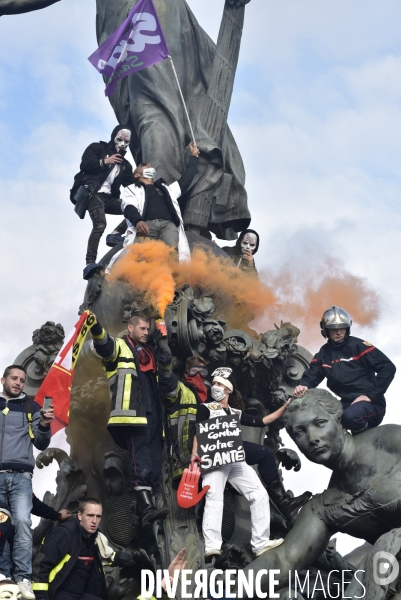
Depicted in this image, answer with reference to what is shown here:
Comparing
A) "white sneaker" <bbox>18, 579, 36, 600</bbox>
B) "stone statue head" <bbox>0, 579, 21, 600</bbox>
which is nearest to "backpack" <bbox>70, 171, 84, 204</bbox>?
"white sneaker" <bbox>18, 579, 36, 600</bbox>

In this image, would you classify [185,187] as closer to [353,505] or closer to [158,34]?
[158,34]

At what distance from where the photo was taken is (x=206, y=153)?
69.1 ft

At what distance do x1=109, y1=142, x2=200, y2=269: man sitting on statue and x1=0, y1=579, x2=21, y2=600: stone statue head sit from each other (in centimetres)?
724

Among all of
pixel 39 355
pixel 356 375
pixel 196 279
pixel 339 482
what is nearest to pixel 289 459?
pixel 356 375

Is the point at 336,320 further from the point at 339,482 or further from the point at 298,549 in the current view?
the point at 298,549

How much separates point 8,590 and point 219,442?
369 centimetres

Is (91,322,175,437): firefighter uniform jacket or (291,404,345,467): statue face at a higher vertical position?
(91,322,175,437): firefighter uniform jacket

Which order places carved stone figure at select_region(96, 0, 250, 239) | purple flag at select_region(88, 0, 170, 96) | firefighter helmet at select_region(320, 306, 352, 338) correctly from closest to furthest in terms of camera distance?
firefighter helmet at select_region(320, 306, 352, 338)
purple flag at select_region(88, 0, 170, 96)
carved stone figure at select_region(96, 0, 250, 239)

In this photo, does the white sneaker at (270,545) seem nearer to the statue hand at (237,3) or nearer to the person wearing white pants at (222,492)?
the person wearing white pants at (222,492)

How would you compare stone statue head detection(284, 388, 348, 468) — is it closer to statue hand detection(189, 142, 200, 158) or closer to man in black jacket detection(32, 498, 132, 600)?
man in black jacket detection(32, 498, 132, 600)

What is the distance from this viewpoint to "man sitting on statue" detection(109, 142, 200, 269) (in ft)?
60.4

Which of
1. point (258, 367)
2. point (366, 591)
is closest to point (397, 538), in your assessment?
point (366, 591)

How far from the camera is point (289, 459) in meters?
16.5

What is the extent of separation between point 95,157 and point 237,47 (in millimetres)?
3799
